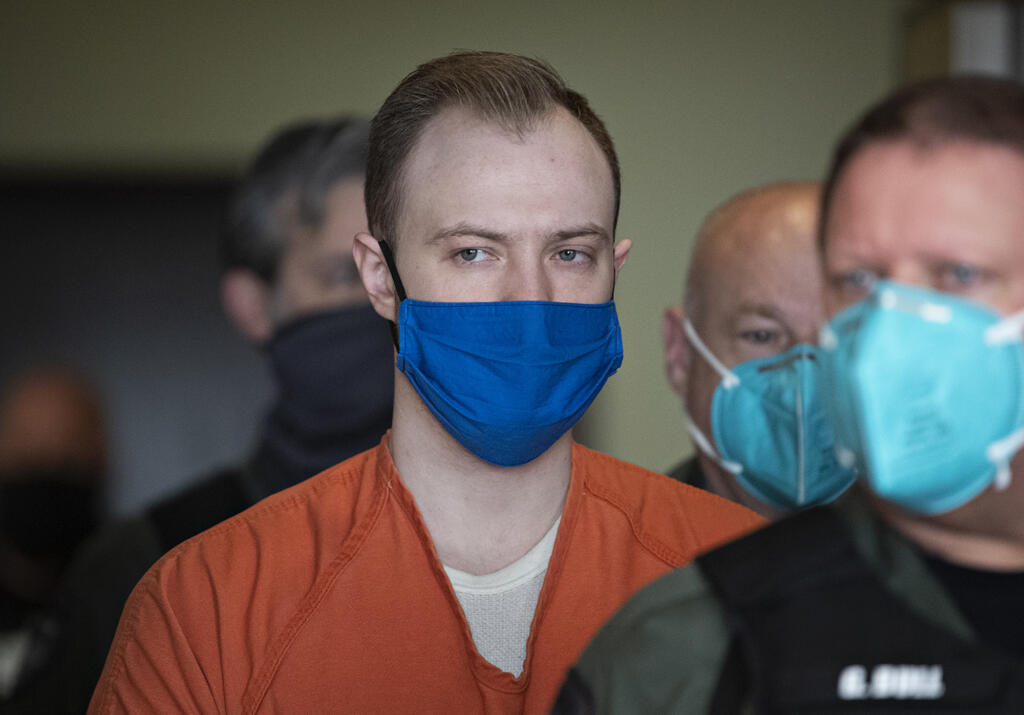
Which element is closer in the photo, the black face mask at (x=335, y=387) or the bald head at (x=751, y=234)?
the bald head at (x=751, y=234)

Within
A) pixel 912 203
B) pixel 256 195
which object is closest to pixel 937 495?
pixel 912 203

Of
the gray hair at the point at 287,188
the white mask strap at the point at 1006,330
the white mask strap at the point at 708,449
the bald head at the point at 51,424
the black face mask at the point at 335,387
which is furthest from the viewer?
the bald head at the point at 51,424

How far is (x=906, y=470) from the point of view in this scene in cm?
119

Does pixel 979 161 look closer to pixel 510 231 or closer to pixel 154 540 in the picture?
pixel 510 231

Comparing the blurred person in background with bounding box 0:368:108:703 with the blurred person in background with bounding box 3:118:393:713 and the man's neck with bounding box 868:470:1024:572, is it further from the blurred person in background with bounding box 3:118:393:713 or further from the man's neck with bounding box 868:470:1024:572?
the man's neck with bounding box 868:470:1024:572

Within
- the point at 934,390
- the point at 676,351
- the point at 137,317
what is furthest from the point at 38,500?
the point at 934,390

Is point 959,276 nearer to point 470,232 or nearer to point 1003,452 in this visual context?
point 1003,452

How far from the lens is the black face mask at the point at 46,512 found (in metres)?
4.12

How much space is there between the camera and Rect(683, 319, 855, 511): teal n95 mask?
2.16m

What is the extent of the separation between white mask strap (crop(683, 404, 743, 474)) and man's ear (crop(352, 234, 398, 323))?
0.71 metres

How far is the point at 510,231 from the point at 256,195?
4.75ft

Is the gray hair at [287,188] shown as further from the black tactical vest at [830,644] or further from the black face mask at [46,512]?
Result: the black tactical vest at [830,644]

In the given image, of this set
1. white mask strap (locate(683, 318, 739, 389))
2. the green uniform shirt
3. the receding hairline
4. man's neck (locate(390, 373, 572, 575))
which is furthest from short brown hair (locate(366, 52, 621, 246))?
the green uniform shirt

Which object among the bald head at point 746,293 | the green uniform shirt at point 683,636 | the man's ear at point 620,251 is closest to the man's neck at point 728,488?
the bald head at point 746,293
